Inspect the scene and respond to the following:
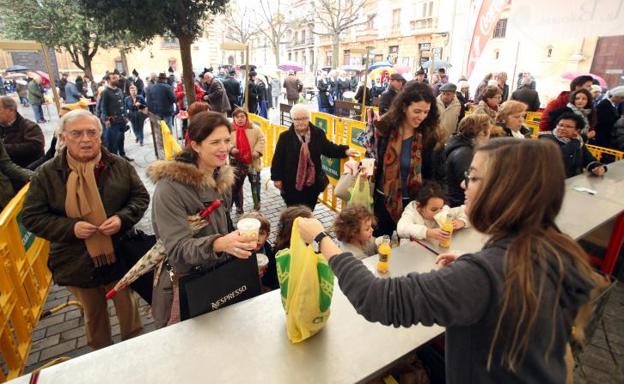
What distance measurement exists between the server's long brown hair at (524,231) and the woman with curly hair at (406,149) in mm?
2171

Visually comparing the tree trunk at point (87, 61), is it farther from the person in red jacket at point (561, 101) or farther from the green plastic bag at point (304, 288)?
the green plastic bag at point (304, 288)

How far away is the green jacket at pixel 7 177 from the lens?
3418 millimetres

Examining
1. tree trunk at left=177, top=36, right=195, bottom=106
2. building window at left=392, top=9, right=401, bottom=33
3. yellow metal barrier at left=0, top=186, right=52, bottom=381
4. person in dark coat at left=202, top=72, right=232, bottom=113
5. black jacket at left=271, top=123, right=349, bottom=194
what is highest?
building window at left=392, top=9, right=401, bottom=33

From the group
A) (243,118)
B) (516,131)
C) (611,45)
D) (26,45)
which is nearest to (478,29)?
(516,131)

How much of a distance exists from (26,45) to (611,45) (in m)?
24.2

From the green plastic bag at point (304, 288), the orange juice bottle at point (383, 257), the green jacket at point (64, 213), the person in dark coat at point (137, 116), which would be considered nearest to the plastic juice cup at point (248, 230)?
the green plastic bag at point (304, 288)

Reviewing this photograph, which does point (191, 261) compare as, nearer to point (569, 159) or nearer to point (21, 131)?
point (21, 131)

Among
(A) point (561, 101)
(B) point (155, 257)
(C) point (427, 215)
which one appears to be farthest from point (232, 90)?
(B) point (155, 257)

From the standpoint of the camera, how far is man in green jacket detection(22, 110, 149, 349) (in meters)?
2.39

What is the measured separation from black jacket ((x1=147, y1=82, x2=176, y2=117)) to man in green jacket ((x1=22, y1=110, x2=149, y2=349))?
26.6 feet

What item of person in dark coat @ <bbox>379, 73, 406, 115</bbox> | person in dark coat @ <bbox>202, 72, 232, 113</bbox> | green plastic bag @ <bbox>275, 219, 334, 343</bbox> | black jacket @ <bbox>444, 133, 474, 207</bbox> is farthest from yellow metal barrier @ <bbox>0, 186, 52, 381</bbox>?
person in dark coat @ <bbox>202, 72, 232, 113</bbox>

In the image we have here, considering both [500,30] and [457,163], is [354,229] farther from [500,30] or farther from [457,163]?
[500,30]

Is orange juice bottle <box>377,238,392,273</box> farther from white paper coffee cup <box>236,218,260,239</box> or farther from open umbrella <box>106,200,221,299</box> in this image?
open umbrella <box>106,200,221,299</box>

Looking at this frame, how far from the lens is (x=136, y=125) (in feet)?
35.6
